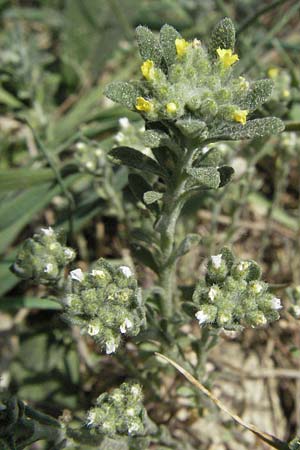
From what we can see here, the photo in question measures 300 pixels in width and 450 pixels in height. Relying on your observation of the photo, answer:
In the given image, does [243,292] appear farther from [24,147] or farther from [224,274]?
[24,147]

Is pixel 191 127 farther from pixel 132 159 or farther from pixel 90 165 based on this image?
pixel 90 165

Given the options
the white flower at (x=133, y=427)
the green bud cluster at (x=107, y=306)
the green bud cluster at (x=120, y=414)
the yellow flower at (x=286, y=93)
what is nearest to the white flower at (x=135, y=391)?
the green bud cluster at (x=120, y=414)

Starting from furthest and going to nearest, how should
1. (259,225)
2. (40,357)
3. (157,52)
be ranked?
(259,225) → (40,357) → (157,52)

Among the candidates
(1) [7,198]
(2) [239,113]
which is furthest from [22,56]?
(2) [239,113]

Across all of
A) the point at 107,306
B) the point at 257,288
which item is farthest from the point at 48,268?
the point at 257,288

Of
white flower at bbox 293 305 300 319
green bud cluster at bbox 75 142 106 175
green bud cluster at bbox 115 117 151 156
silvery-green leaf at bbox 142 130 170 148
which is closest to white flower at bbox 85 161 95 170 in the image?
green bud cluster at bbox 75 142 106 175

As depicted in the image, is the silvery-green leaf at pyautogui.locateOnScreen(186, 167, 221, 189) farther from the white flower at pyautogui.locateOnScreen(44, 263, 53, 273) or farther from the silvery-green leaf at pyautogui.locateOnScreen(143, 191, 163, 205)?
the white flower at pyautogui.locateOnScreen(44, 263, 53, 273)
